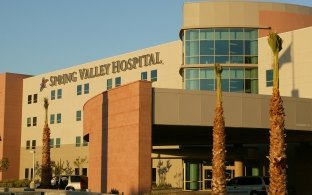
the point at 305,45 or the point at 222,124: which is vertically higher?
the point at 305,45

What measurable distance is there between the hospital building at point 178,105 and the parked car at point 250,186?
3.27 metres

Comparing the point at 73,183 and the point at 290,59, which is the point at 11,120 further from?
the point at 290,59

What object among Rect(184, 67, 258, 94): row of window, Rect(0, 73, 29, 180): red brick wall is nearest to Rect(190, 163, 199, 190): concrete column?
Rect(184, 67, 258, 94): row of window

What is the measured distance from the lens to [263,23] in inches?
2082

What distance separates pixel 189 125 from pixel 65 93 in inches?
1829

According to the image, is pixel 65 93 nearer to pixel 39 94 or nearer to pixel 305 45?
pixel 39 94

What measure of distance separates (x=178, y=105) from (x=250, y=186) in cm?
709

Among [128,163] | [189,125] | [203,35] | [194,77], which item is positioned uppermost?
[203,35]

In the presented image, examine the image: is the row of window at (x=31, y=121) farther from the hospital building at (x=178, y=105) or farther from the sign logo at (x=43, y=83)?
the sign logo at (x=43, y=83)

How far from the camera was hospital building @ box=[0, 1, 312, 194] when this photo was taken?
34062 millimetres

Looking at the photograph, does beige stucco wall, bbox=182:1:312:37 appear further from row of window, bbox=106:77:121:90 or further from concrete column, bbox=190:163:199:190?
row of window, bbox=106:77:121:90

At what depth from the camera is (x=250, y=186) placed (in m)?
35.8

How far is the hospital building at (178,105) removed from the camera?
34062 millimetres

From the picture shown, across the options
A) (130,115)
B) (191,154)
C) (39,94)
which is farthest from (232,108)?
(39,94)
